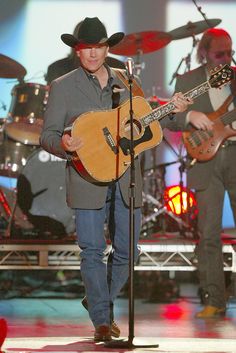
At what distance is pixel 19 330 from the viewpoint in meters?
7.12

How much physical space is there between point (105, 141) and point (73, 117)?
0.97 feet

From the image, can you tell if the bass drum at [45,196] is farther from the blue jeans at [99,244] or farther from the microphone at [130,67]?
the microphone at [130,67]

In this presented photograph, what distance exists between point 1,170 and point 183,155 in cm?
181

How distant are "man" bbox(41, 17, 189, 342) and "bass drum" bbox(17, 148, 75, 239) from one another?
3.50 meters

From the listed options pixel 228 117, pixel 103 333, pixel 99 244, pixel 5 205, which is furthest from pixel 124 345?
pixel 5 205

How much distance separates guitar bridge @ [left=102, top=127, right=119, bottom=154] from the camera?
20.2 feet

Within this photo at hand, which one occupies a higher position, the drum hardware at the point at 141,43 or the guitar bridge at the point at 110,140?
the drum hardware at the point at 141,43

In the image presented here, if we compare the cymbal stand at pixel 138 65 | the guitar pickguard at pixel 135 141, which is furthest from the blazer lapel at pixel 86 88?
the cymbal stand at pixel 138 65

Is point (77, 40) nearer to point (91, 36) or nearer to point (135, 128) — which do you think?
point (91, 36)

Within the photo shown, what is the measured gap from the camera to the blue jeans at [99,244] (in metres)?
6.19

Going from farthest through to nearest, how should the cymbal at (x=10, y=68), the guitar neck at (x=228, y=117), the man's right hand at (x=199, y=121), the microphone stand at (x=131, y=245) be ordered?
the cymbal at (x=10, y=68), the guitar neck at (x=228, y=117), the man's right hand at (x=199, y=121), the microphone stand at (x=131, y=245)

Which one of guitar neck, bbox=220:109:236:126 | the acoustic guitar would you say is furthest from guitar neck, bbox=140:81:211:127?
guitar neck, bbox=220:109:236:126

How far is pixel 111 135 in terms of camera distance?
616cm

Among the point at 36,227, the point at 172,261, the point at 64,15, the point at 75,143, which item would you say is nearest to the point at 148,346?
the point at 75,143
